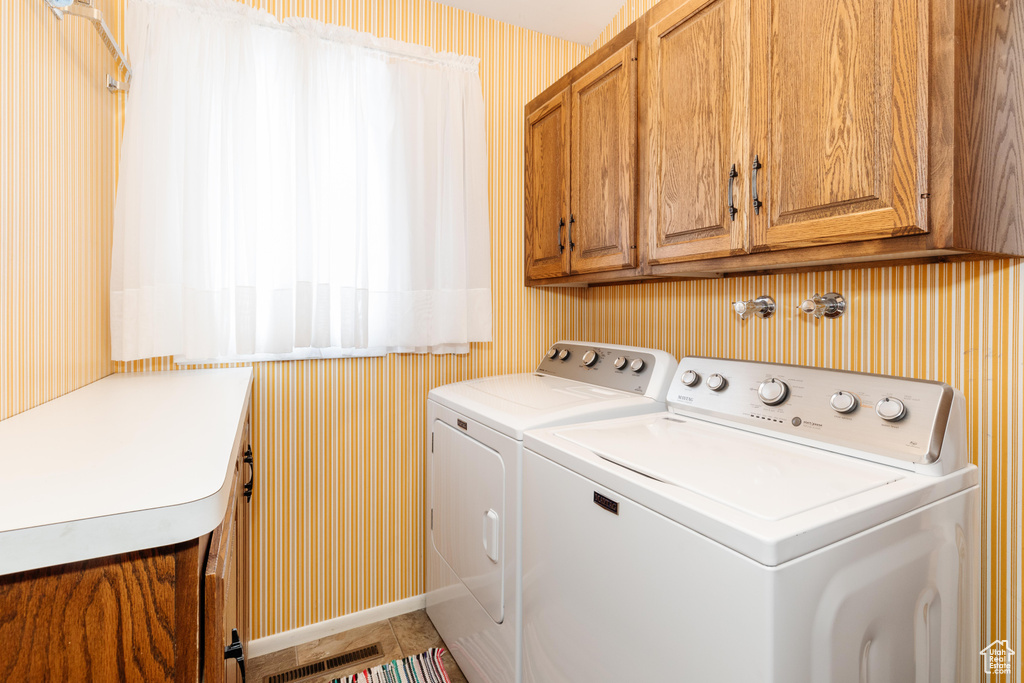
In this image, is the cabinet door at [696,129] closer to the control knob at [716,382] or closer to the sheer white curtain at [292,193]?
the control knob at [716,382]

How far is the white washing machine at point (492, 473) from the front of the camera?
1.39 metres

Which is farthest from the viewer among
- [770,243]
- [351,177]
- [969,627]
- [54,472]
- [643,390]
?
[351,177]

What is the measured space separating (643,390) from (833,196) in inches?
32.2

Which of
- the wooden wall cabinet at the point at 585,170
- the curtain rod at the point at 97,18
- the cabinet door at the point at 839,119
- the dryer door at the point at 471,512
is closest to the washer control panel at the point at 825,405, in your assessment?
the cabinet door at the point at 839,119

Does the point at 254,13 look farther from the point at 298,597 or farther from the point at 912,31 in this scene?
the point at 298,597

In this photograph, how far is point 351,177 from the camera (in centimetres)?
186

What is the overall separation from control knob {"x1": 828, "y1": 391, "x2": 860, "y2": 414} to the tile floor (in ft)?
5.07

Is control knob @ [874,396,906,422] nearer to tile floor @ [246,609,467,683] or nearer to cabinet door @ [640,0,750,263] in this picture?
cabinet door @ [640,0,750,263]

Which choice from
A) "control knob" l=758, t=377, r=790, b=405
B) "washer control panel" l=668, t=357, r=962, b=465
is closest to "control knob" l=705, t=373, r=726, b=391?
"washer control panel" l=668, t=357, r=962, b=465

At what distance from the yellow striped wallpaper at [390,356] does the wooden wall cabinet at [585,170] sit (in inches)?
5.8

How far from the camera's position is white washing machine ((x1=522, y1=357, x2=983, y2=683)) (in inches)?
29.7

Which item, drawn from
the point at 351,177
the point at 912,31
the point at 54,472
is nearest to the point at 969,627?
the point at 912,31

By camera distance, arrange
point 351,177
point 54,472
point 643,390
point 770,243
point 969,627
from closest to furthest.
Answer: point 54,472 < point 969,627 < point 770,243 < point 643,390 < point 351,177

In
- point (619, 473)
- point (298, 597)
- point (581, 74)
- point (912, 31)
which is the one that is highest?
point (581, 74)
